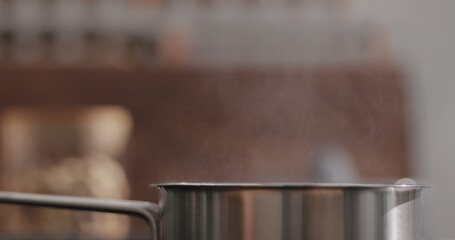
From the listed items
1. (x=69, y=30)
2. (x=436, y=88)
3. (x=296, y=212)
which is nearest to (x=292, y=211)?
(x=296, y=212)

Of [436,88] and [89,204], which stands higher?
[436,88]

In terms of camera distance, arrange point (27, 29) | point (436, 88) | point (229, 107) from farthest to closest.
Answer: point (436, 88), point (27, 29), point (229, 107)

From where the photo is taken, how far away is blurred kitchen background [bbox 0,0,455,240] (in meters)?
2.10

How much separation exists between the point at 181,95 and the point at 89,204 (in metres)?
1.90

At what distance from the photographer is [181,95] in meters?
2.19

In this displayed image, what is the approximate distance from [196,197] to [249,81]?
74.3 inches

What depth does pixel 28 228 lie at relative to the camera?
2055mm

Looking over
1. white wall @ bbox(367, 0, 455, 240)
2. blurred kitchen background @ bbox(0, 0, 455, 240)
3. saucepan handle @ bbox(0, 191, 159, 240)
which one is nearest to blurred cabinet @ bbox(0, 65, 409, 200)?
blurred kitchen background @ bbox(0, 0, 455, 240)

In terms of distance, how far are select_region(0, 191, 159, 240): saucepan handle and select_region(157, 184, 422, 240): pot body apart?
0.03 metres

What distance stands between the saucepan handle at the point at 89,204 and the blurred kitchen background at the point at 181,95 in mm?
1628

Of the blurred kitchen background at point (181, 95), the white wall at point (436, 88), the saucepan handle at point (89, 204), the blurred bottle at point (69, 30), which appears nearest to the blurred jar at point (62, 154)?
the blurred kitchen background at point (181, 95)

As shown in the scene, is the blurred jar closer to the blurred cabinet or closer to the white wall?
the blurred cabinet

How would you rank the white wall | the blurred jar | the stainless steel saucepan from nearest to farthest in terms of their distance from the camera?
the stainless steel saucepan → the blurred jar → the white wall

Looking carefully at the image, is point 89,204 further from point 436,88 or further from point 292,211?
point 436,88
